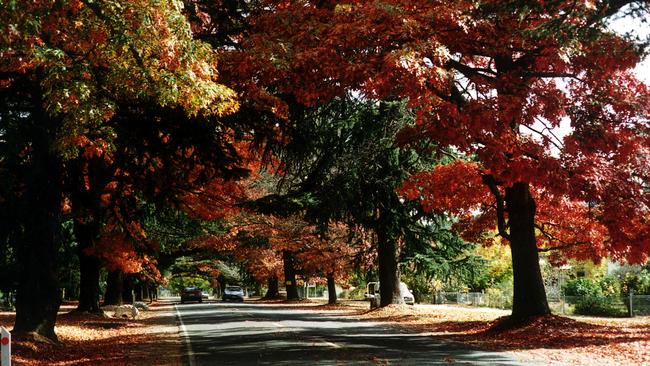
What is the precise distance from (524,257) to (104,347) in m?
11.4

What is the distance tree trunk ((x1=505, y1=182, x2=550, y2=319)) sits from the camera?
1709 cm

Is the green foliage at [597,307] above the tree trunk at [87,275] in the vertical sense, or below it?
below

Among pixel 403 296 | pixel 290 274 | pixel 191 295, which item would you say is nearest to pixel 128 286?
pixel 290 274

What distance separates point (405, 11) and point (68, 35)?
6.38 meters

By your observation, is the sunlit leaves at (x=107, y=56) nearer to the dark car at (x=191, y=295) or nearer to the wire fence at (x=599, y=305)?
the wire fence at (x=599, y=305)

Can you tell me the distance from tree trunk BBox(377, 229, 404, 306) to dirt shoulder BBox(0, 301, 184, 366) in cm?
1089

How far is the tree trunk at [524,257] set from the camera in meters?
17.1

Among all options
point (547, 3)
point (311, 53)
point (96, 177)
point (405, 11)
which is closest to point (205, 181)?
point (96, 177)

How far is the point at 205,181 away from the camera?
55.2ft

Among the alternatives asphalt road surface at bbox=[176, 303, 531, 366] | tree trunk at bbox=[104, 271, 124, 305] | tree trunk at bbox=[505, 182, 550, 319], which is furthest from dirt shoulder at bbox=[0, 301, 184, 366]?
tree trunk at bbox=[104, 271, 124, 305]

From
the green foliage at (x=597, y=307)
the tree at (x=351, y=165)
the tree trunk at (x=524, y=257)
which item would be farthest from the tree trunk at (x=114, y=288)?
the tree trunk at (x=524, y=257)

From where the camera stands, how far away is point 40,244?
1580 centimetres

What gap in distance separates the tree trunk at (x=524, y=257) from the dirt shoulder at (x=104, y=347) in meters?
8.95

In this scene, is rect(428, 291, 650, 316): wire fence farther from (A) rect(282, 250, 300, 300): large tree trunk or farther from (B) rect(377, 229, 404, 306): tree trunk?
(A) rect(282, 250, 300, 300): large tree trunk
